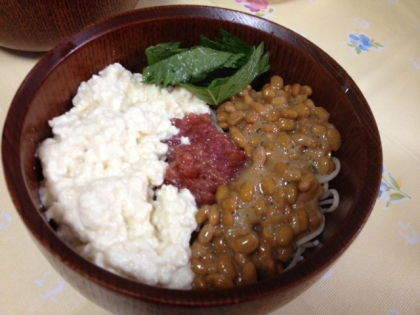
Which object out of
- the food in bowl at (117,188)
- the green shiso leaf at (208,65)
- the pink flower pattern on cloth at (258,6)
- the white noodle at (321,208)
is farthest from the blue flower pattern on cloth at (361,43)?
the food in bowl at (117,188)

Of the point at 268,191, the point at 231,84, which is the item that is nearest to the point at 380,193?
the point at 268,191

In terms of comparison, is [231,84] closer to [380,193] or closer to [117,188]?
[117,188]

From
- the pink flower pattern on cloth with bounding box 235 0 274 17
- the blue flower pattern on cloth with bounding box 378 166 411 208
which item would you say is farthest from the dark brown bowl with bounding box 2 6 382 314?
the pink flower pattern on cloth with bounding box 235 0 274 17

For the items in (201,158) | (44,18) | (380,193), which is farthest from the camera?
(380,193)

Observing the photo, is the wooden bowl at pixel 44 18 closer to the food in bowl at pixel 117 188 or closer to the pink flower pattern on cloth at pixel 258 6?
the food in bowl at pixel 117 188

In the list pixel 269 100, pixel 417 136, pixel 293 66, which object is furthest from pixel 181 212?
pixel 417 136

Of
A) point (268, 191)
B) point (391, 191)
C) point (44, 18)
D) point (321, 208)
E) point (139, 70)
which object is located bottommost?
point (391, 191)

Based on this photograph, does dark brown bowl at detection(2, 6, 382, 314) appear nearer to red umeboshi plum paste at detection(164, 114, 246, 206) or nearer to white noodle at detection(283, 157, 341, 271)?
white noodle at detection(283, 157, 341, 271)

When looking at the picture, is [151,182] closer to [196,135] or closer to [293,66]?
[196,135]
